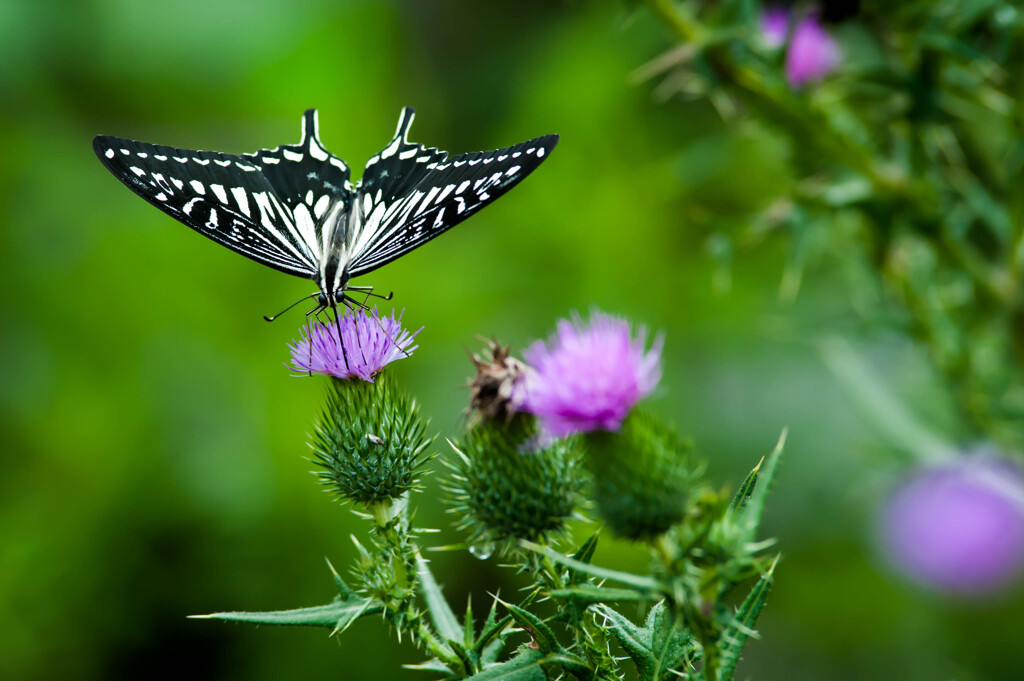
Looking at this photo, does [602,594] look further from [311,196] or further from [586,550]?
[311,196]

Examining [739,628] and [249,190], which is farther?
[249,190]

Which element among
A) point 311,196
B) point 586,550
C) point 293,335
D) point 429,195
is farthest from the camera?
point 293,335

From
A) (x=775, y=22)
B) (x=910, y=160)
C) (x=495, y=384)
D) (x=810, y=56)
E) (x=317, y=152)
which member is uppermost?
(x=775, y=22)

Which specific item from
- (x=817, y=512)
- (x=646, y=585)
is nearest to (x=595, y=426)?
(x=646, y=585)

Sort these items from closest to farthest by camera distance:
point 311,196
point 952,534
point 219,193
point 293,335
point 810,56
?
point 219,193
point 311,196
point 810,56
point 952,534
point 293,335

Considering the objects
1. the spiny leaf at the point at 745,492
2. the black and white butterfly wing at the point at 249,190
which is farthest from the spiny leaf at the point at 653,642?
the black and white butterfly wing at the point at 249,190

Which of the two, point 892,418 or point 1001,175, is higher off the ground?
point 1001,175

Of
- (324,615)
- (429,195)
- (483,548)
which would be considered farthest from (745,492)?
(429,195)

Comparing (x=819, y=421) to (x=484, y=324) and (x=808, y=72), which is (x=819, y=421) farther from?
(x=808, y=72)
